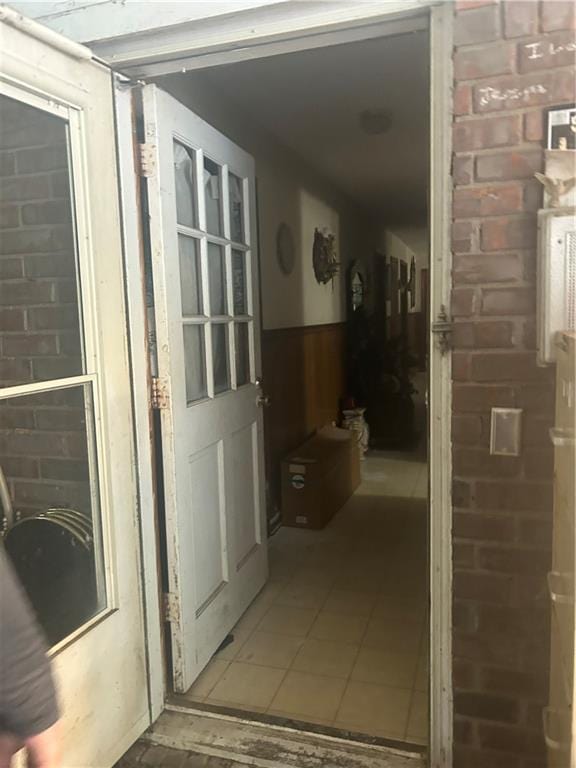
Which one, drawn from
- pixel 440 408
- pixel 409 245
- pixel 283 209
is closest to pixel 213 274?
pixel 440 408

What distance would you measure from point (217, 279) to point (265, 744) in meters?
1.67

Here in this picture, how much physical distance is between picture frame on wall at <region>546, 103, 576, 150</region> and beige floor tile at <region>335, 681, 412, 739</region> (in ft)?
5.84

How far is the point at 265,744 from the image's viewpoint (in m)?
1.89

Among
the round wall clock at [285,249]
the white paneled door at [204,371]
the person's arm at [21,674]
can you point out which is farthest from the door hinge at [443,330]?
the round wall clock at [285,249]

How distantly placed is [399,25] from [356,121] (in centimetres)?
205

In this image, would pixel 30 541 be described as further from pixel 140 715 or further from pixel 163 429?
pixel 140 715

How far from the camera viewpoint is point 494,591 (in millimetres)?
1586

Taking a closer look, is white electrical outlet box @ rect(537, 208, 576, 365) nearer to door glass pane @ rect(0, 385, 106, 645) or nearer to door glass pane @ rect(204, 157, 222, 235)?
door glass pane @ rect(0, 385, 106, 645)

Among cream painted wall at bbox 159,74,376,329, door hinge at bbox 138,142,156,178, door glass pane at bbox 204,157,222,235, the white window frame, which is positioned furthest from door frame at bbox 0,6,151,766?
cream painted wall at bbox 159,74,376,329

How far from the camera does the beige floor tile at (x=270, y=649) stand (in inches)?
91.7

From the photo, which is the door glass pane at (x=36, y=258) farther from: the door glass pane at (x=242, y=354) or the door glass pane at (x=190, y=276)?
the door glass pane at (x=242, y=354)

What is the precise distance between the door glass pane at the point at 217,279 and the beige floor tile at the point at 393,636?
58.3 inches

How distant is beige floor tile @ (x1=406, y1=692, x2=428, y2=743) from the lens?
1.90 meters

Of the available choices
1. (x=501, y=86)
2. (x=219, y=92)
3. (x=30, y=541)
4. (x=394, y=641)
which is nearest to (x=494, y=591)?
(x=394, y=641)
